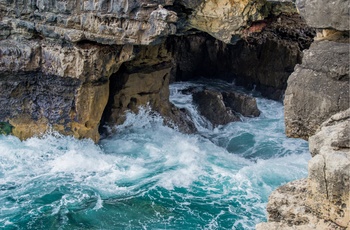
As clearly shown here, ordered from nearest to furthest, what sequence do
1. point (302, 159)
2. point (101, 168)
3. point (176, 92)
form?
point (101, 168) < point (302, 159) < point (176, 92)

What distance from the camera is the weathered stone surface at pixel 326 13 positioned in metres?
5.03

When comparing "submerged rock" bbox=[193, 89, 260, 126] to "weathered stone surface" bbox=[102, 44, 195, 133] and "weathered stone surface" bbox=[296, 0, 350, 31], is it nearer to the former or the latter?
"weathered stone surface" bbox=[102, 44, 195, 133]

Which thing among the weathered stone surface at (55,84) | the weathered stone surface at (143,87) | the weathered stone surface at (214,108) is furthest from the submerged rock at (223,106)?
the weathered stone surface at (55,84)

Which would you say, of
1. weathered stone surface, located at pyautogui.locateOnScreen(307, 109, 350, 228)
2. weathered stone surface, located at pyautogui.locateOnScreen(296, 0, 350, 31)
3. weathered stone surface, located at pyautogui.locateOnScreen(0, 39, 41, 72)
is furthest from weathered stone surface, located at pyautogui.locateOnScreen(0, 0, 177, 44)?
weathered stone surface, located at pyautogui.locateOnScreen(307, 109, 350, 228)

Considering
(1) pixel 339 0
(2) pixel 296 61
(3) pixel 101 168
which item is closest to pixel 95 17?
(3) pixel 101 168

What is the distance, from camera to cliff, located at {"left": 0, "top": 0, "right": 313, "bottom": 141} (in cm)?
1161

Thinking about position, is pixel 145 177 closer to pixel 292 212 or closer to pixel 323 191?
pixel 292 212

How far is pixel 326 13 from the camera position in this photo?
5.19 meters

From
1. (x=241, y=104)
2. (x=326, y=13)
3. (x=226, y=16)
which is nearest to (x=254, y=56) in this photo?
(x=241, y=104)

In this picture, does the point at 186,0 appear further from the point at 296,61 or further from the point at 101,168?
the point at 296,61

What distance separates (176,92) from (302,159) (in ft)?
21.4

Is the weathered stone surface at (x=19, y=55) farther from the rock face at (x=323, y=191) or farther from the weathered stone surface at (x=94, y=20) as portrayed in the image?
the rock face at (x=323, y=191)

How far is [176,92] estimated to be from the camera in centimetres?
1872

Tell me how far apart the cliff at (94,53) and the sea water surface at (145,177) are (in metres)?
0.62
